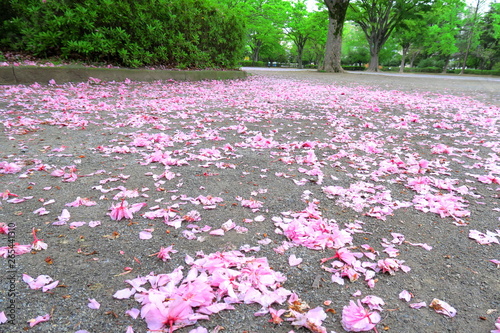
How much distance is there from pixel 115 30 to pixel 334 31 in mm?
13371

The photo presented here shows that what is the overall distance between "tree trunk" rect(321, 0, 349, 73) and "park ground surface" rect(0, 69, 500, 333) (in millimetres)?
15135

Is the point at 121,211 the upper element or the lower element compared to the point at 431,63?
lower

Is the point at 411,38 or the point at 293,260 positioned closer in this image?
the point at 293,260

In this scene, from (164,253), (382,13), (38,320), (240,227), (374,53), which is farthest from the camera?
(374,53)

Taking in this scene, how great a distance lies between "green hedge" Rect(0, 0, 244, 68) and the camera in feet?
25.0

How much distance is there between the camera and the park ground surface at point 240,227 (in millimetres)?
1364

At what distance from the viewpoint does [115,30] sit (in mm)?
8344

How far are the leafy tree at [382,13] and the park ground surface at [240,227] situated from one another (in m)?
22.6

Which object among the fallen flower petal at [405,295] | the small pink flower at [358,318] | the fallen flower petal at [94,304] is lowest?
the fallen flower petal at [405,295]

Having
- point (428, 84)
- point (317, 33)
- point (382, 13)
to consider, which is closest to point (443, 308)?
point (428, 84)

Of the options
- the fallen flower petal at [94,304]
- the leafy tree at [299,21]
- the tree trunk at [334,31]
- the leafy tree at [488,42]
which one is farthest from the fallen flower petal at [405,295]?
the leafy tree at [488,42]

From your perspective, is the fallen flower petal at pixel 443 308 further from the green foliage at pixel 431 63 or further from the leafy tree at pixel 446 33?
the green foliage at pixel 431 63

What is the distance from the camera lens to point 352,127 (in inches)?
201

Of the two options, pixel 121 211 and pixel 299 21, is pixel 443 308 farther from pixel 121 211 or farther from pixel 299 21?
pixel 299 21
